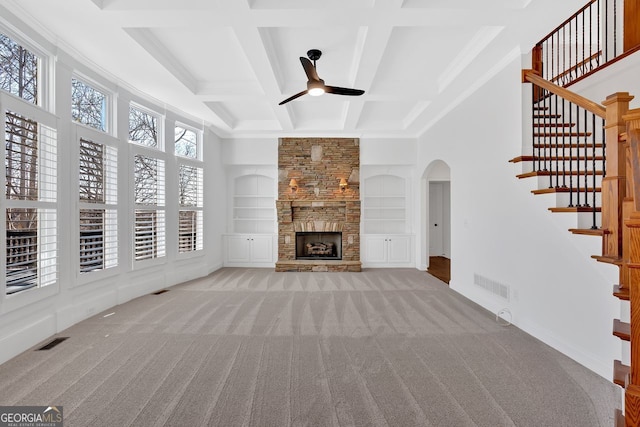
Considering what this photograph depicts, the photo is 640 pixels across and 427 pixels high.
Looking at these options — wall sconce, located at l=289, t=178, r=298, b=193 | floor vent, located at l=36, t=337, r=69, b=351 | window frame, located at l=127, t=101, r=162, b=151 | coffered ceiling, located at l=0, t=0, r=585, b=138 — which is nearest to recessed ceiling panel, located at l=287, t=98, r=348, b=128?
coffered ceiling, located at l=0, t=0, r=585, b=138

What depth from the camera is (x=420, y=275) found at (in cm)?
583

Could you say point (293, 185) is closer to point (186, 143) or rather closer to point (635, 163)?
point (186, 143)

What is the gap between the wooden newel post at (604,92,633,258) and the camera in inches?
73.5

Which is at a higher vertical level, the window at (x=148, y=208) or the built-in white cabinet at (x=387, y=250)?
the window at (x=148, y=208)

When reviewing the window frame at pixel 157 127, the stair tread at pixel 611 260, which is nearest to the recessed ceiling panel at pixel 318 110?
the window frame at pixel 157 127

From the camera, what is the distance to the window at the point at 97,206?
3402 mm

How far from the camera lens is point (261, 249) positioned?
6.74 metres

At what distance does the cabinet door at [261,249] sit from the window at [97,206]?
123 inches

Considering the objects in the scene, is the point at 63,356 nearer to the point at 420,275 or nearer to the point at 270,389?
the point at 270,389

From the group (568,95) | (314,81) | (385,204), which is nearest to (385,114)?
(385,204)

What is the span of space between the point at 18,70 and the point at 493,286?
18.9 ft

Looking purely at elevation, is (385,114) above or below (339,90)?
above

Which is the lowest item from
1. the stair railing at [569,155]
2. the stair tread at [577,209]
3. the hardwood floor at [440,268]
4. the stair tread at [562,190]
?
the hardwood floor at [440,268]

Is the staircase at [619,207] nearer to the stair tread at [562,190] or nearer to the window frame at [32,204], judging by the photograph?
the stair tread at [562,190]
